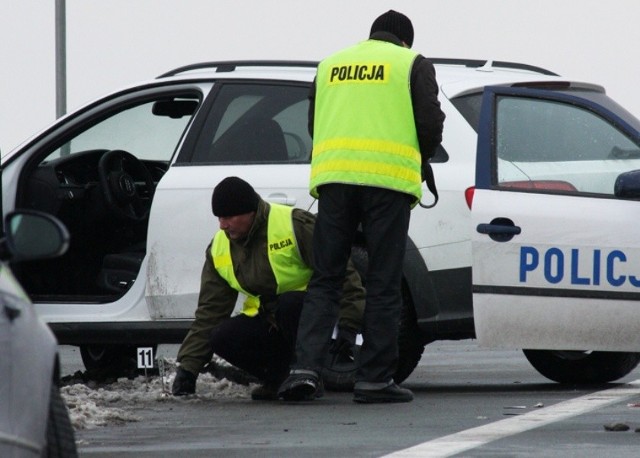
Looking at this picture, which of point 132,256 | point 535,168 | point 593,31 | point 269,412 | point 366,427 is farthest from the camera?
point 593,31

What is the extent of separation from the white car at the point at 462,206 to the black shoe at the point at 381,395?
0.43m

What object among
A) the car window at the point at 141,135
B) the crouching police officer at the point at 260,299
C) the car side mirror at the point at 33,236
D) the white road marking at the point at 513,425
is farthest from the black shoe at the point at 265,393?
the car side mirror at the point at 33,236

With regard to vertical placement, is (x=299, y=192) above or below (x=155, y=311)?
above

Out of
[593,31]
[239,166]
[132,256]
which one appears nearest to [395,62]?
[239,166]

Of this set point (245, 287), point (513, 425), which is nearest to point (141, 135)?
point (245, 287)

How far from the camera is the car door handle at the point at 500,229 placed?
8.24 metres

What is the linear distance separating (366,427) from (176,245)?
6.69 ft

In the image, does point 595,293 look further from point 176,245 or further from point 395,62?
point 176,245

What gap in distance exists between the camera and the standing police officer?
7.95 meters

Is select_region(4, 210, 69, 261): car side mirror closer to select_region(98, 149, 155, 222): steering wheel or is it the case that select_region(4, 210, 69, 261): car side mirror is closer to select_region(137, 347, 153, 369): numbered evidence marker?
select_region(137, 347, 153, 369): numbered evidence marker

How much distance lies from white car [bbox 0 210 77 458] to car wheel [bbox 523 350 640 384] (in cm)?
527

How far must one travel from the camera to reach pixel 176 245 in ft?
28.7

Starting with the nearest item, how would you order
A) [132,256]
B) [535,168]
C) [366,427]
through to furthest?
[366,427]
[535,168]
[132,256]

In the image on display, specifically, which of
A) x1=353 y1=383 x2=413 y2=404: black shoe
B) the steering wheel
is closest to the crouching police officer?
x1=353 y1=383 x2=413 y2=404: black shoe
